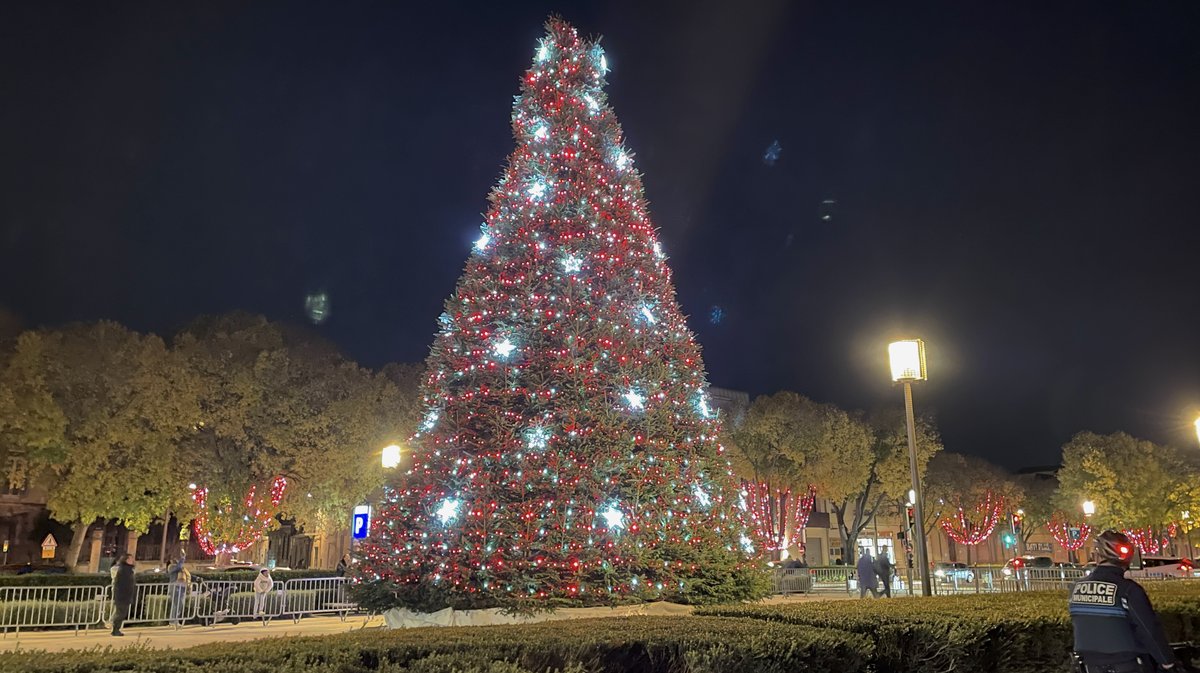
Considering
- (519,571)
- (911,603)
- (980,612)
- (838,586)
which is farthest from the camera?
(838,586)

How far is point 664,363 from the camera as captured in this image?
14.8 m

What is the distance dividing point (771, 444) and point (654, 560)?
1271 inches

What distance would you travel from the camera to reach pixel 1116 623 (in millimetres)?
5770

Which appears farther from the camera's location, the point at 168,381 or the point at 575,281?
the point at 168,381

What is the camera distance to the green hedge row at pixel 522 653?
4879mm

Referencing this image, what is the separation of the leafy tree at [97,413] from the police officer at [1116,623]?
31.7 meters

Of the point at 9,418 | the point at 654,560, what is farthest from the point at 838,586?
the point at 9,418

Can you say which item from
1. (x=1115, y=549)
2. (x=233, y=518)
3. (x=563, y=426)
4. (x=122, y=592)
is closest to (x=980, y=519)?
(x=233, y=518)

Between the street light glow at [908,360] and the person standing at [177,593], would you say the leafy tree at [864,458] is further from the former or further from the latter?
the person standing at [177,593]

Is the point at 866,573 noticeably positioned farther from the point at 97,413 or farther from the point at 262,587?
the point at 97,413

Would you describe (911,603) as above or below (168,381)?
below

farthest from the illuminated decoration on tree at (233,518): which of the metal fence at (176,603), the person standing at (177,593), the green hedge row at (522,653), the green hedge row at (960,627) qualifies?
the green hedge row at (522,653)

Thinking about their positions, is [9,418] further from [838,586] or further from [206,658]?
[838,586]

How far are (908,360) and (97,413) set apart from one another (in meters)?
28.3
